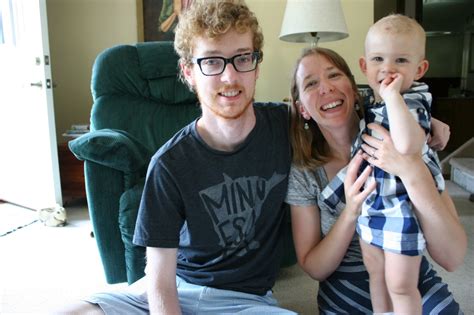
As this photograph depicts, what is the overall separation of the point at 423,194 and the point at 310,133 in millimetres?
345

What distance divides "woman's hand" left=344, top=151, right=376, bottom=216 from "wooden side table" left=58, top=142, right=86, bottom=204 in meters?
2.48

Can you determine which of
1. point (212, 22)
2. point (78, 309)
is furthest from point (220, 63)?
point (78, 309)

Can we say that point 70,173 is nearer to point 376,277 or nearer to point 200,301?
point 200,301

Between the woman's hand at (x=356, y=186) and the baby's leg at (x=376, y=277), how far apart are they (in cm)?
11

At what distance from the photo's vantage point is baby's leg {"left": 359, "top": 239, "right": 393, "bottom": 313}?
40.3 inches

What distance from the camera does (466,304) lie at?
1651mm

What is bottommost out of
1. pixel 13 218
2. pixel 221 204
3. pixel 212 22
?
pixel 13 218

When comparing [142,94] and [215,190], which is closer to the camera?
[215,190]

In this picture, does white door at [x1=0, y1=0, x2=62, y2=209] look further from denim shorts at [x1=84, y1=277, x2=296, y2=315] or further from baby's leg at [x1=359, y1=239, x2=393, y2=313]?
baby's leg at [x1=359, y1=239, x2=393, y2=313]

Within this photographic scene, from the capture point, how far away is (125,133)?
1810mm

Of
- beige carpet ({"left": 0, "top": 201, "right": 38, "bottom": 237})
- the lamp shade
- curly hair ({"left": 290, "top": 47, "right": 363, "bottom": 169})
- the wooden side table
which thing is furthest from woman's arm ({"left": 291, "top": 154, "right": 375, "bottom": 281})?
the wooden side table

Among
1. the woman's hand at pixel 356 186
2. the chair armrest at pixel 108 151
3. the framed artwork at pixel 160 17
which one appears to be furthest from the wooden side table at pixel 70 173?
the woman's hand at pixel 356 186

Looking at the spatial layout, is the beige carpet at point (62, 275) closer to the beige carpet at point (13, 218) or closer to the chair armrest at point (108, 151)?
the beige carpet at point (13, 218)

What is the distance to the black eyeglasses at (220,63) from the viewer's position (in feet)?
3.34
